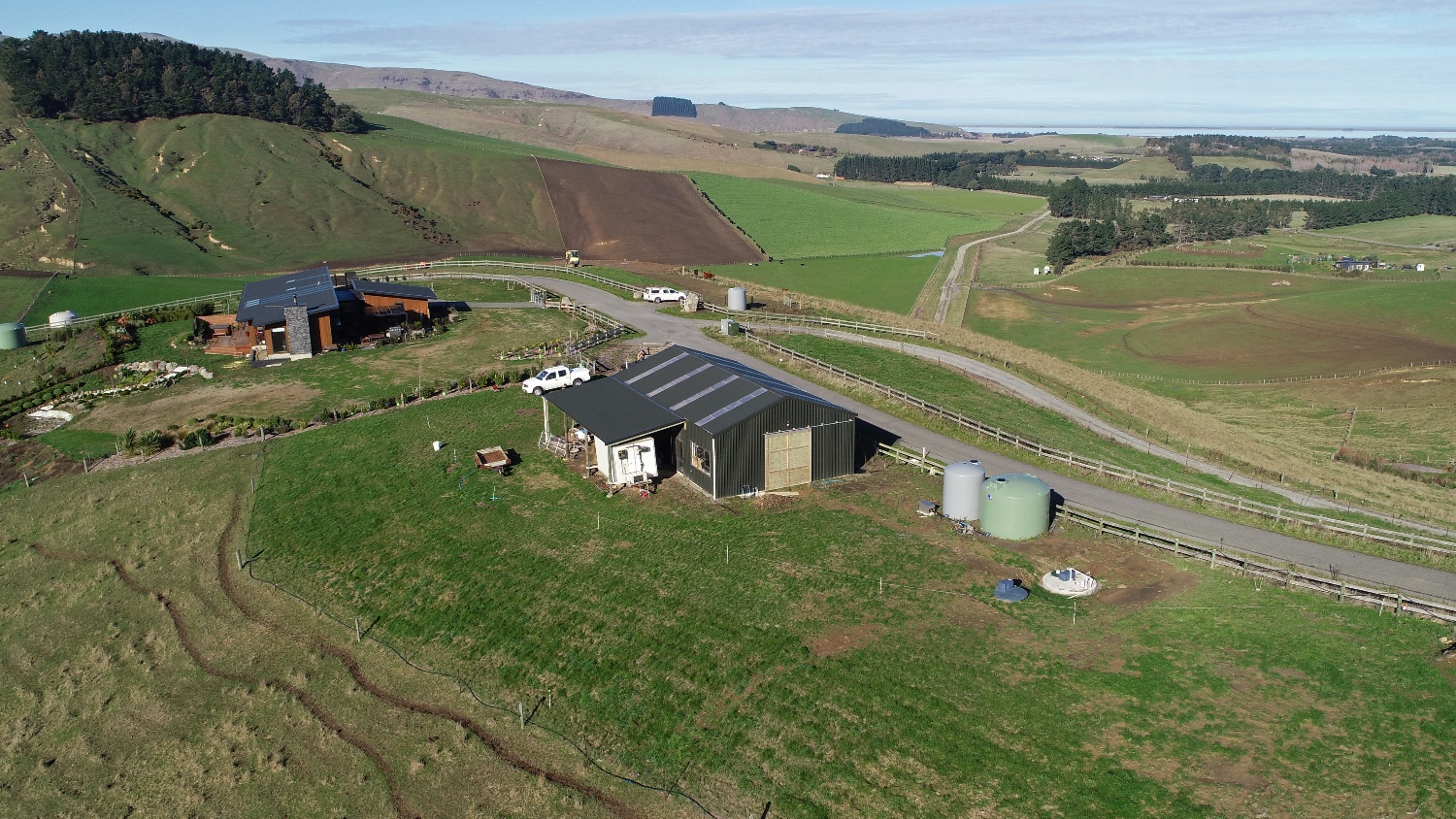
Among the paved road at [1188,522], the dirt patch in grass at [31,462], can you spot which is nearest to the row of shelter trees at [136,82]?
the dirt patch in grass at [31,462]

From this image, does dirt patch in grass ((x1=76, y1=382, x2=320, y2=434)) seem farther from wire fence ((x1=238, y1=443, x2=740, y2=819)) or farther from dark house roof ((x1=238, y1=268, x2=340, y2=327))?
wire fence ((x1=238, y1=443, x2=740, y2=819))

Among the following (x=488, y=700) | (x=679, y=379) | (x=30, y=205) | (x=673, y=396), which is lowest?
(x=488, y=700)

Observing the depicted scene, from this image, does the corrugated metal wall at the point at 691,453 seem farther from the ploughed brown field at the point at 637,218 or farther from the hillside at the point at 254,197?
the hillside at the point at 254,197

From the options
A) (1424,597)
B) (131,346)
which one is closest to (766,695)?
(1424,597)

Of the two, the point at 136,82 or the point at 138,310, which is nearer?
the point at 138,310

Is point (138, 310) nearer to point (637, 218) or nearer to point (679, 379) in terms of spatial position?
point (679, 379)

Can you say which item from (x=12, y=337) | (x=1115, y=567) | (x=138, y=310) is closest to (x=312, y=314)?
(x=138, y=310)
